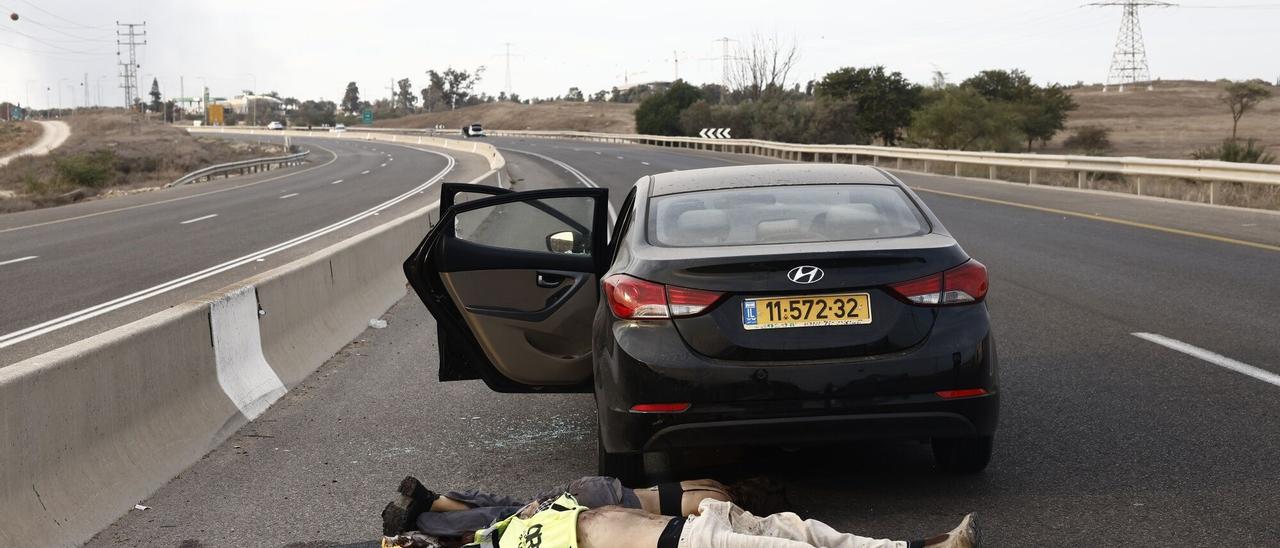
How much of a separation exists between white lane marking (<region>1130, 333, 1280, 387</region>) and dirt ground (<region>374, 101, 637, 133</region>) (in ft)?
428

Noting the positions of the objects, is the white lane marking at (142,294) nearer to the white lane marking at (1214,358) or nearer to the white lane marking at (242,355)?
the white lane marking at (242,355)

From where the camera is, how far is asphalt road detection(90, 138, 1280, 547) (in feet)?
15.9

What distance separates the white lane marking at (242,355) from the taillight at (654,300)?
2773 mm

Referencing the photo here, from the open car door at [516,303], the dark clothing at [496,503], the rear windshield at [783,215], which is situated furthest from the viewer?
the open car door at [516,303]

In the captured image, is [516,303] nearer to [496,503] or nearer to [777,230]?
[777,230]

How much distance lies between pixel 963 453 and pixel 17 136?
4204 inches

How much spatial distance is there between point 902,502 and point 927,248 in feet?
3.44

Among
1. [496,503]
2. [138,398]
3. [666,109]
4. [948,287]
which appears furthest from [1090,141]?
[496,503]

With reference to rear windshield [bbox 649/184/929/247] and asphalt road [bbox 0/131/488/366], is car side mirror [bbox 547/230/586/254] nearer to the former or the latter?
rear windshield [bbox 649/184/929/247]

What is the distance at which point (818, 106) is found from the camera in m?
73.8

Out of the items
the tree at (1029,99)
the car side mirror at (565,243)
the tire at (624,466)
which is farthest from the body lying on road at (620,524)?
the tree at (1029,99)

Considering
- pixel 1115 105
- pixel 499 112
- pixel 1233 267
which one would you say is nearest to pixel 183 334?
pixel 1233 267

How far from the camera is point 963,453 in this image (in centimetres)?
533

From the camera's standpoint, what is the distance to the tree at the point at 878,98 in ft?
247
